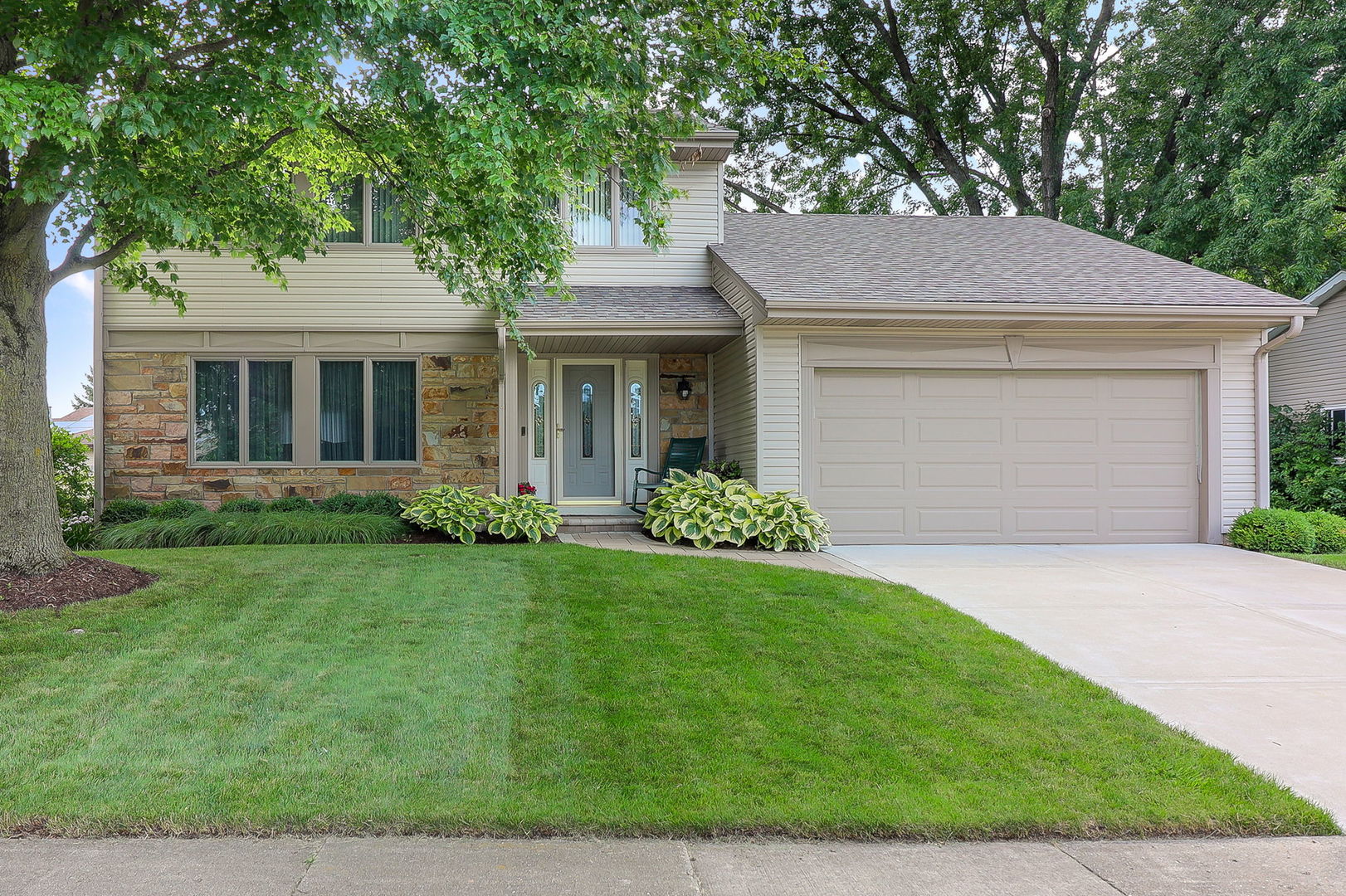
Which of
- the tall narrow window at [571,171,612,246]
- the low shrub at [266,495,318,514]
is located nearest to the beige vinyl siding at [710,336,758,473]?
the tall narrow window at [571,171,612,246]

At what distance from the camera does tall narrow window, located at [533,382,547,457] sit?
10703 mm

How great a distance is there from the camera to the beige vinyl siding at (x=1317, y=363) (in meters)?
13.2

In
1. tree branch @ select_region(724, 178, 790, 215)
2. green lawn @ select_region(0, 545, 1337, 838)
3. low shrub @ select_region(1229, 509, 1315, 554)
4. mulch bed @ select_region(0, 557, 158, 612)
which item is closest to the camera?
green lawn @ select_region(0, 545, 1337, 838)

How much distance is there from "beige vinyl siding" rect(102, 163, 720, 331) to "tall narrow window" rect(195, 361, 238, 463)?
574mm

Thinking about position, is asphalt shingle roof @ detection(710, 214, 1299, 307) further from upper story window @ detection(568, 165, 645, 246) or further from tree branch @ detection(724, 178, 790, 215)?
tree branch @ detection(724, 178, 790, 215)

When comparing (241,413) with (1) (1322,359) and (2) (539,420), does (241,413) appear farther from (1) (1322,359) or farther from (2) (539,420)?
(1) (1322,359)

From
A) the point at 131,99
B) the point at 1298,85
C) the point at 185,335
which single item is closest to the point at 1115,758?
the point at 131,99

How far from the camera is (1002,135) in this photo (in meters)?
19.7

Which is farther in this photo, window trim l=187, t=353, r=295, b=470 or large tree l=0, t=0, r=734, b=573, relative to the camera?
window trim l=187, t=353, r=295, b=470

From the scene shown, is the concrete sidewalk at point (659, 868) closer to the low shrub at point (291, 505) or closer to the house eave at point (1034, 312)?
the house eave at point (1034, 312)

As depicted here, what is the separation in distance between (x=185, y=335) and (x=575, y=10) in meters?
7.10

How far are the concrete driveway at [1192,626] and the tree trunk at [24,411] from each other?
6.22m

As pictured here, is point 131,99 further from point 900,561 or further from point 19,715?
point 900,561

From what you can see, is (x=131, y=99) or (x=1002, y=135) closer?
(x=131, y=99)
